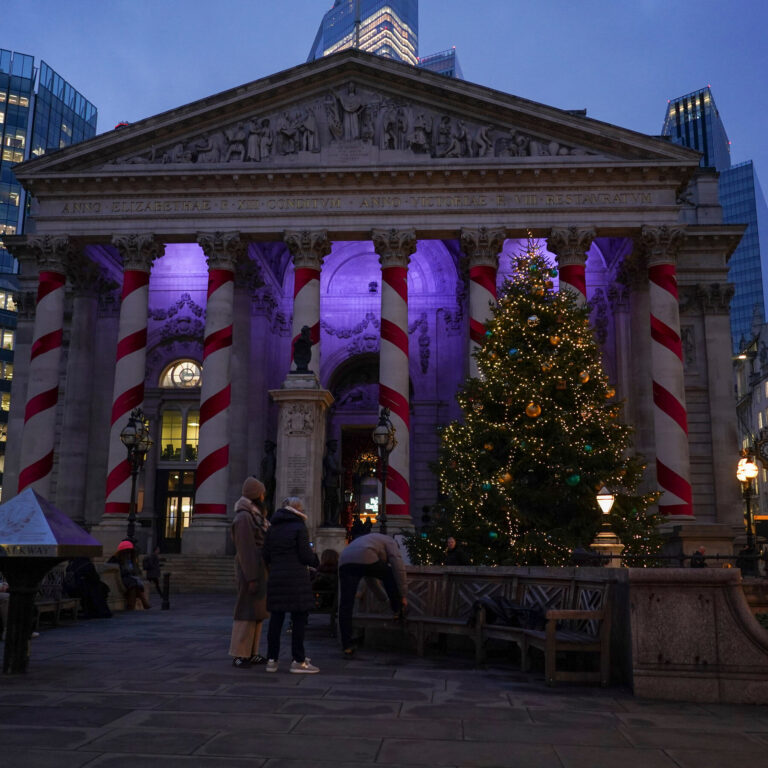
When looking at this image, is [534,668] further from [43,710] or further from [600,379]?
[600,379]

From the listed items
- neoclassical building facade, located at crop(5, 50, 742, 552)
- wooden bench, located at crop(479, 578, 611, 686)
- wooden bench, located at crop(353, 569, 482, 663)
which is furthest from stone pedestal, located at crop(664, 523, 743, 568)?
wooden bench, located at crop(479, 578, 611, 686)

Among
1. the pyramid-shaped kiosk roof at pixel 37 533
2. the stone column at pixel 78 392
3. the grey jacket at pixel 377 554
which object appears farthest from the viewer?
the stone column at pixel 78 392

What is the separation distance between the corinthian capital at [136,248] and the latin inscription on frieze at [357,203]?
1.06 m

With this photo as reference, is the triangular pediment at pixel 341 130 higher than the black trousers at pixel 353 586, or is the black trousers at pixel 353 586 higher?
the triangular pediment at pixel 341 130

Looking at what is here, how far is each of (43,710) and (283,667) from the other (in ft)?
10.5

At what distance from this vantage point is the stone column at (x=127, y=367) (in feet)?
98.7

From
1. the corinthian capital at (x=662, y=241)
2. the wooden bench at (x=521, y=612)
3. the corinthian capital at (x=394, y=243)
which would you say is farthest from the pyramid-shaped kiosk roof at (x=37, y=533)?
the corinthian capital at (x=662, y=241)

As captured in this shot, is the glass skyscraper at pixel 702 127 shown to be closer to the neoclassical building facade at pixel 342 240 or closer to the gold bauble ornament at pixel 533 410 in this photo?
the neoclassical building facade at pixel 342 240

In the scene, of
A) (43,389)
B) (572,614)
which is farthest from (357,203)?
(572,614)

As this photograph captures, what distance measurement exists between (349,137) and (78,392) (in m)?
15.6

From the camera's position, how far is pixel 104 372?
1416 inches

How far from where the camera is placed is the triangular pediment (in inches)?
1234

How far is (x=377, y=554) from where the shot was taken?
9.95 meters

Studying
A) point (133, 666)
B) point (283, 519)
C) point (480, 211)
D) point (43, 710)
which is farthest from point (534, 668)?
point (480, 211)
